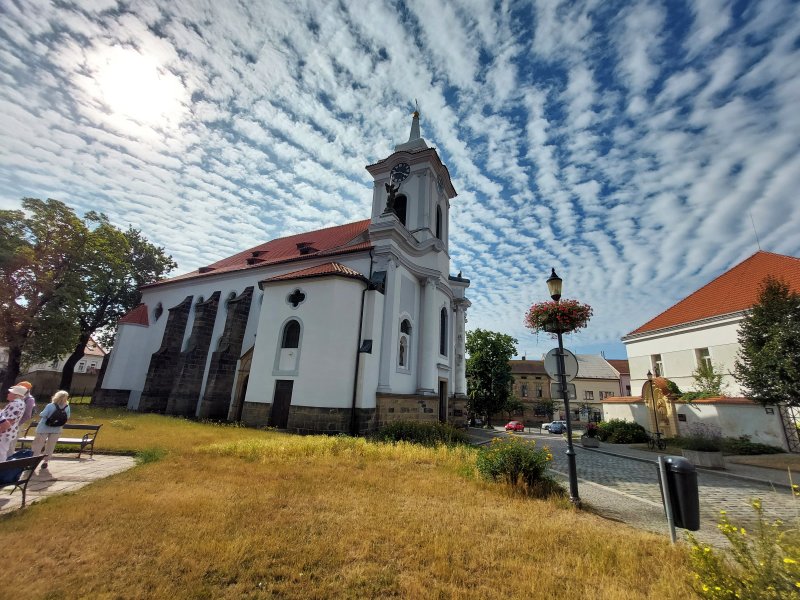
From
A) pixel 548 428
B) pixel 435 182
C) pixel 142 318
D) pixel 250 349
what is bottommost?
pixel 548 428

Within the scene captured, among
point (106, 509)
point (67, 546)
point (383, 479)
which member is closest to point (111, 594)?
point (67, 546)

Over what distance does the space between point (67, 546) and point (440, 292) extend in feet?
67.1

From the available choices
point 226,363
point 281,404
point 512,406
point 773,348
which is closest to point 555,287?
point 773,348

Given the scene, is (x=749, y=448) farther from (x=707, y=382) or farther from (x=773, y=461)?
(x=707, y=382)

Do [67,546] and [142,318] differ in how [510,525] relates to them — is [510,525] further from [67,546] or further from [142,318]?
[142,318]

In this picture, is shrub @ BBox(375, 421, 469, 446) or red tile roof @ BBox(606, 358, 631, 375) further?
red tile roof @ BBox(606, 358, 631, 375)

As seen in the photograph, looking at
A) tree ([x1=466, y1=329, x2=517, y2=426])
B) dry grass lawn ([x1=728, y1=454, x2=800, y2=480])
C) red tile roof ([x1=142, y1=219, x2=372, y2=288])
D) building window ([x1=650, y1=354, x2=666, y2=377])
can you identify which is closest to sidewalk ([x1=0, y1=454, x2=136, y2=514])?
red tile roof ([x1=142, y1=219, x2=372, y2=288])

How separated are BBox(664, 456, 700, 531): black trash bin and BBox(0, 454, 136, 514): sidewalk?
9.58 m

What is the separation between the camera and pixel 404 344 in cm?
2028

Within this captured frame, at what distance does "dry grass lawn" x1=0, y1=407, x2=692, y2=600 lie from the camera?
358 cm

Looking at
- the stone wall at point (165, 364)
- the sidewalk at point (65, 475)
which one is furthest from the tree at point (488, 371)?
the sidewalk at point (65, 475)

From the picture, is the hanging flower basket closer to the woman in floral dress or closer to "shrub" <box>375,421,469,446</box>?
"shrub" <box>375,421,469,446</box>

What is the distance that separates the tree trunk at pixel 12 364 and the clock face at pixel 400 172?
90.0 feet

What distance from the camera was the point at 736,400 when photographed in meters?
17.0
